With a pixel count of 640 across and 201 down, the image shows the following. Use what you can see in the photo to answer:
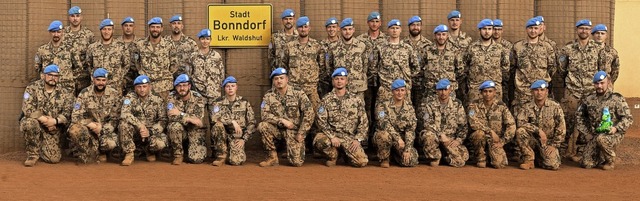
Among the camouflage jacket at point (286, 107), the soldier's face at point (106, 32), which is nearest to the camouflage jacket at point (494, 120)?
the camouflage jacket at point (286, 107)

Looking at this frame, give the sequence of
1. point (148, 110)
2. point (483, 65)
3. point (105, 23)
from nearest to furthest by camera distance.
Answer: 1. point (148, 110)
2. point (483, 65)
3. point (105, 23)

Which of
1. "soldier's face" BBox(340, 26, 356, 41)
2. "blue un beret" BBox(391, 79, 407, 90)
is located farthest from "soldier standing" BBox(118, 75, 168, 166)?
"blue un beret" BBox(391, 79, 407, 90)

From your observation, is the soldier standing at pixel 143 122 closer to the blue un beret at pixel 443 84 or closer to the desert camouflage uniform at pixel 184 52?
the desert camouflage uniform at pixel 184 52

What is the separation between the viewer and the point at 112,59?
12.2 metres

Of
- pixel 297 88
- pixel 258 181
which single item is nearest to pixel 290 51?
pixel 297 88

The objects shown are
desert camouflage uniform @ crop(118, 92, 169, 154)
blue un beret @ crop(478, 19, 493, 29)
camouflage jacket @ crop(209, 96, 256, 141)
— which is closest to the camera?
desert camouflage uniform @ crop(118, 92, 169, 154)

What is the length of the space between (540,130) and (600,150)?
78cm

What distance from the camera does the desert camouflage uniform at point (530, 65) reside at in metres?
12.2

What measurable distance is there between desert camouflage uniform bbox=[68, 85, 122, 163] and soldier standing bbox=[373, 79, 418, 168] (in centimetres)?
329

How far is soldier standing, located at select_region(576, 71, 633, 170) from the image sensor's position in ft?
37.6

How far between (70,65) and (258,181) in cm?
370

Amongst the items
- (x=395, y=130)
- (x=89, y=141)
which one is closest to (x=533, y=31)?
(x=395, y=130)

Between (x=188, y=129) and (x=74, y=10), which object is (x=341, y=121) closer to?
(x=188, y=129)

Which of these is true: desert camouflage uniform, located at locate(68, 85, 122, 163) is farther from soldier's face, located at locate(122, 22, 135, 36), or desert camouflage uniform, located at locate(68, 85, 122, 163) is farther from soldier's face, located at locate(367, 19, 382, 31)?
soldier's face, located at locate(367, 19, 382, 31)
